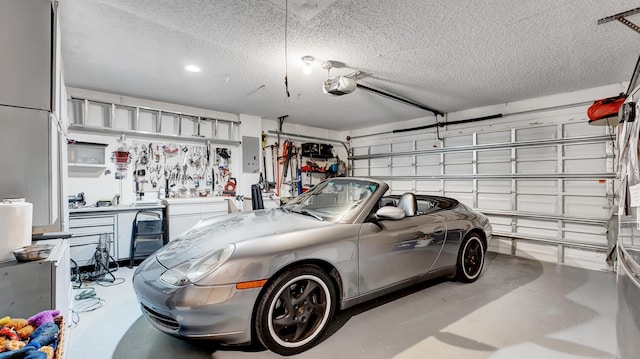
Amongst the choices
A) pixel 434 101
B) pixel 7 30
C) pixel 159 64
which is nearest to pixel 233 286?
pixel 7 30

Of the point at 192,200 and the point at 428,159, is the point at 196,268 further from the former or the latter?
the point at 428,159

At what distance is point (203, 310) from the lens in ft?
5.38

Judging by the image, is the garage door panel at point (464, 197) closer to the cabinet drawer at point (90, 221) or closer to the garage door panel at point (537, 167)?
the garage door panel at point (537, 167)

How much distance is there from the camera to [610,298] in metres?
2.96

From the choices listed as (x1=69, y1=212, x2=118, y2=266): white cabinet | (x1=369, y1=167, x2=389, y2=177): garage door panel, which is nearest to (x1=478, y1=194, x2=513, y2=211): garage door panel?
(x1=369, y1=167, x2=389, y2=177): garage door panel

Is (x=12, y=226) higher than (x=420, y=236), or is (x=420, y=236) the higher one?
(x=12, y=226)

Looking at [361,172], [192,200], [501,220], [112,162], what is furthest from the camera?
[361,172]

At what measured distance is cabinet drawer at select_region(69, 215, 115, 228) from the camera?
148 inches

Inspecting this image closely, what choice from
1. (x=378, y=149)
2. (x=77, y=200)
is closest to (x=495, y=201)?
(x=378, y=149)

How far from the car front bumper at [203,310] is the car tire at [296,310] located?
0.36 feet

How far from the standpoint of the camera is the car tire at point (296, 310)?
5.97 ft

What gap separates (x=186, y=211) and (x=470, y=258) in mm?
4330

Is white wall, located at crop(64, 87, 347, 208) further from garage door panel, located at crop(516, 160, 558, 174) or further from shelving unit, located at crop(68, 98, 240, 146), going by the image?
garage door panel, located at crop(516, 160, 558, 174)

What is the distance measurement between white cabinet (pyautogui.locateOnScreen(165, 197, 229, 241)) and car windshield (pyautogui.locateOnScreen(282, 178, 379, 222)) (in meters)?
2.51
